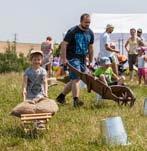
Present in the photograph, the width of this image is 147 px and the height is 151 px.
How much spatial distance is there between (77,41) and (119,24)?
14.5 meters

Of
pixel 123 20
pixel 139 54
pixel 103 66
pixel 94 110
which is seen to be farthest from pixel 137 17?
pixel 94 110

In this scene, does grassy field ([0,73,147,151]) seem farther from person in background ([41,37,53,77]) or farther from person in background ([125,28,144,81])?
person in background ([41,37,53,77])

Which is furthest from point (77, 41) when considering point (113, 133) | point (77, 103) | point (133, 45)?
point (133, 45)

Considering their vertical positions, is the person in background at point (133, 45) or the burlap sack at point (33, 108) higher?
the person in background at point (133, 45)

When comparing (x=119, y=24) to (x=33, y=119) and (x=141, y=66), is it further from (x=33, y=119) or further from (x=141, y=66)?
Result: (x=33, y=119)

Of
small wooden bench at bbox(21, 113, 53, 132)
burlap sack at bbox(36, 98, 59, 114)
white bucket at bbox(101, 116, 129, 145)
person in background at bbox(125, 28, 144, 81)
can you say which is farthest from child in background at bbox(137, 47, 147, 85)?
white bucket at bbox(101, 116, 129, 145)

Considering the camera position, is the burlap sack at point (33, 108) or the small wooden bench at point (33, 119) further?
the burlap sack at point (33, 108)

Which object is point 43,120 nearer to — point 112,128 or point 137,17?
point 112,128

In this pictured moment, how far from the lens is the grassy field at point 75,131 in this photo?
706 cm

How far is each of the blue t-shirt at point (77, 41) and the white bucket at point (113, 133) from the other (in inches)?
158

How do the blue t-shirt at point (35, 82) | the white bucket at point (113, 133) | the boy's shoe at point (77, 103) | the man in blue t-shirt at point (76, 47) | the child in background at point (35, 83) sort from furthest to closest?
the man in blue t-shirt at point (76, 47) < the boy's shoe at point (77, 103) < the blue t-shirt at point (35, 82) < the child in background at point (35, 83) < the white bucket at point (113, 133)

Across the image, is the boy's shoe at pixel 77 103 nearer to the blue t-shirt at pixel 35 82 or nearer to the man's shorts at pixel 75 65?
the man's shorts at pixel 75 65

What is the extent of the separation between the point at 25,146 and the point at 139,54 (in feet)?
34.7

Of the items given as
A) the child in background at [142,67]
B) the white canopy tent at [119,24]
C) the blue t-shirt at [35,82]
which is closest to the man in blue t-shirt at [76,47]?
the blue t-shirt at [35,82]
